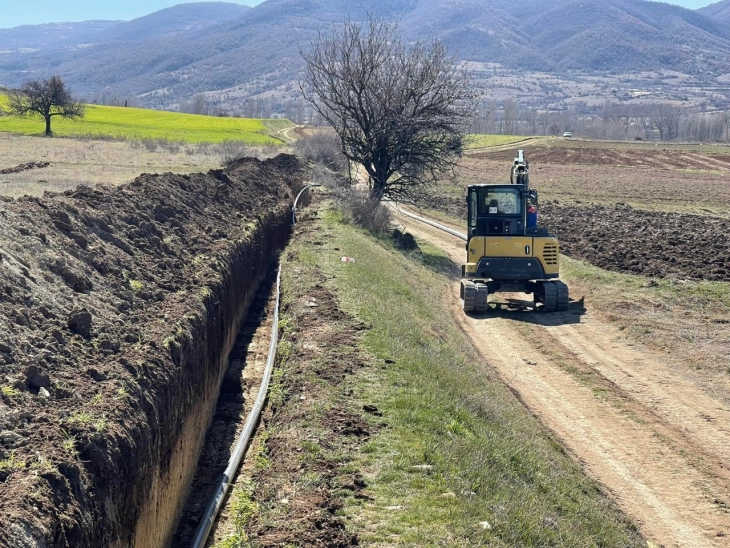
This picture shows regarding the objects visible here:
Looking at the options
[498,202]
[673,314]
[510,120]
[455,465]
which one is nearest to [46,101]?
[498,202]

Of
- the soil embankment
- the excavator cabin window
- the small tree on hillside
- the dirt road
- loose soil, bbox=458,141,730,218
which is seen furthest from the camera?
the small tree on hillside

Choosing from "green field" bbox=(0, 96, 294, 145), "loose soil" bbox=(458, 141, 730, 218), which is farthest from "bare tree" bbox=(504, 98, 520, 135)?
"green field" bbox=(0, 96, 294, 145)

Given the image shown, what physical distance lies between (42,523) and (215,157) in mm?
35033

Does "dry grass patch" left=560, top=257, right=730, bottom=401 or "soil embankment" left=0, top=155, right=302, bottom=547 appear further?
"dry grass patch" left=560, top=257, right=730, bottom=401

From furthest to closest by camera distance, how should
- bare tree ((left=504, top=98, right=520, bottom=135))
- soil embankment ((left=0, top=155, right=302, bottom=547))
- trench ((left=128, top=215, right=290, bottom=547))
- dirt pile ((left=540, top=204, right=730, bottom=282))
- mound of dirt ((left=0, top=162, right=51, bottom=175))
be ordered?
1. bare tree ((left=504, top=98, right=520, bottom=135))
2. mound of dirt ((left=0, top=162, right=51, bottom=175))
3. dirt pile ((left=540, top=204, right=730, bottom=282))
4. trench ((left=128, top=215, right=290, bottom=547))
5. soil embankment ((left=0, top=155, right=302, bottom=547))

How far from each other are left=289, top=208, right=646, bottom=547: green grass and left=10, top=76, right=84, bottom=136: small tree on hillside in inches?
2061

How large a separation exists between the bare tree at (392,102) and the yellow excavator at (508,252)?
29.6 feet

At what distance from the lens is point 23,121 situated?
6569cm

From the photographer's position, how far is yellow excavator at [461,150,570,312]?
20.7 meters

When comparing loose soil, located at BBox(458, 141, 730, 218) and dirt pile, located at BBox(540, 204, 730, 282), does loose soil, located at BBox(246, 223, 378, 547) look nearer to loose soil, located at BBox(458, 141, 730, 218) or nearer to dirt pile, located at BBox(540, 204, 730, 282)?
dirt pile, located at BBox(540, 204, 730, 282)

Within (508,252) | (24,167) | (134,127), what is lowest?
(508,252)

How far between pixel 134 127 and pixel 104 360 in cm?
6107

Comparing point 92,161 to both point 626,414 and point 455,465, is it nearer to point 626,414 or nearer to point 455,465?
point 626,414

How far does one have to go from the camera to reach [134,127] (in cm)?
6656
